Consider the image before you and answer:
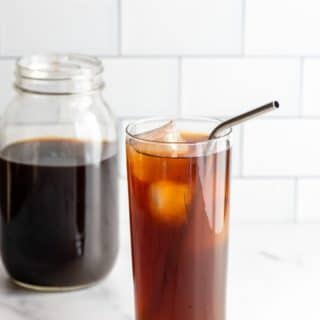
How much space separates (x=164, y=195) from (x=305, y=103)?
0.38 metres

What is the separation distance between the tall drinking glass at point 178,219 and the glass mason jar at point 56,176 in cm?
10

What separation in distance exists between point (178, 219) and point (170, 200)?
0.02 metres

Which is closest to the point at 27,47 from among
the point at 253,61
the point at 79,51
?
the point at 79,51

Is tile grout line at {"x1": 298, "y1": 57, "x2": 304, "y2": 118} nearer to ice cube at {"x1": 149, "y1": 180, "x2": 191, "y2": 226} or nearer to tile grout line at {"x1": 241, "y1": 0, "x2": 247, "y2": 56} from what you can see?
tile grout line at {"x1": 241, "y1": 0, "x2": 247, "y2": 56}

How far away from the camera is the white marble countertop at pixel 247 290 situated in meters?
0.97

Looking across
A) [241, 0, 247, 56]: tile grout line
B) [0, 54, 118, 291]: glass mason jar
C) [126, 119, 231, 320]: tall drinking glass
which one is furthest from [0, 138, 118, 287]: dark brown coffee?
[241, 0, 247, 56]: tile grout line

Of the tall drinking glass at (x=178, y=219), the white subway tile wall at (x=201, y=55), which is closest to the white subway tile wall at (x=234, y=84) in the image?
the white subway tile wall at (x=201, y=55)

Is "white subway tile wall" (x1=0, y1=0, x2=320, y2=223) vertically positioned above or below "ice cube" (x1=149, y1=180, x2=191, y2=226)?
above

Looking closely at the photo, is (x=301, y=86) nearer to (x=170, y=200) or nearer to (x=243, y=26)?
(x=243, y=26)

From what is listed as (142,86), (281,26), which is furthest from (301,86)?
(142,86)

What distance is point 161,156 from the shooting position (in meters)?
0.84

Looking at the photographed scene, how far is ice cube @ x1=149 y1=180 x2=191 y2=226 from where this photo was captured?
848 millimetres

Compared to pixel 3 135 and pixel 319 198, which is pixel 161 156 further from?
pixel 319 198

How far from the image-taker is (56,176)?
972 mm
